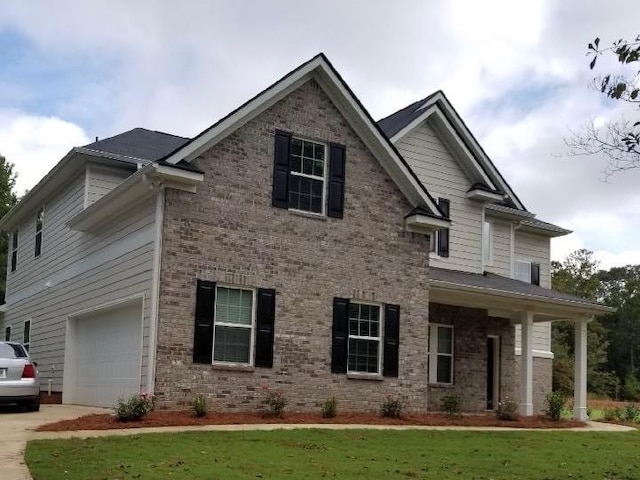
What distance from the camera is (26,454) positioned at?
1002cm

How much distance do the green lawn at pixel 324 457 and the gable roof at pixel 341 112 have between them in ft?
19.6

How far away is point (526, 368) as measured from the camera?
69.1 ft

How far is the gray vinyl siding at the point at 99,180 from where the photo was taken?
2058 centimetres

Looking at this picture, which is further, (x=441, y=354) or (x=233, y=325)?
(x=441, y=354)

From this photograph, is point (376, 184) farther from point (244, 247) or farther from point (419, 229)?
point (244, 247)

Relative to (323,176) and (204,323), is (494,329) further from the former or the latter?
(204,323)

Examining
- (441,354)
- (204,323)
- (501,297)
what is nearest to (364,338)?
(204,323)

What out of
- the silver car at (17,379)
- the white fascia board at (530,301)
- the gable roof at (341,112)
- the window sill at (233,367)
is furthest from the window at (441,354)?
the silver car at (17,379)

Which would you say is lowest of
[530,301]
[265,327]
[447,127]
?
[265,327]

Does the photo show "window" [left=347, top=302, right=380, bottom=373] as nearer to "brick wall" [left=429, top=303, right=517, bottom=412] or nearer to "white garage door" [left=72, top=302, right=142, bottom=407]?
"brick wall" [left=429, top=303, right=517, bottom=412]

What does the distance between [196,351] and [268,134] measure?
4766 millimetres

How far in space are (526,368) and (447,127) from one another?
22.7ft

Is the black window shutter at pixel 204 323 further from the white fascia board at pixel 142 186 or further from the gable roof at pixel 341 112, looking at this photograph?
the gable roof at pixel 341 112

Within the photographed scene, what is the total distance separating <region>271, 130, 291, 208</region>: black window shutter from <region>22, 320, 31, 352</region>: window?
12.4 metres
